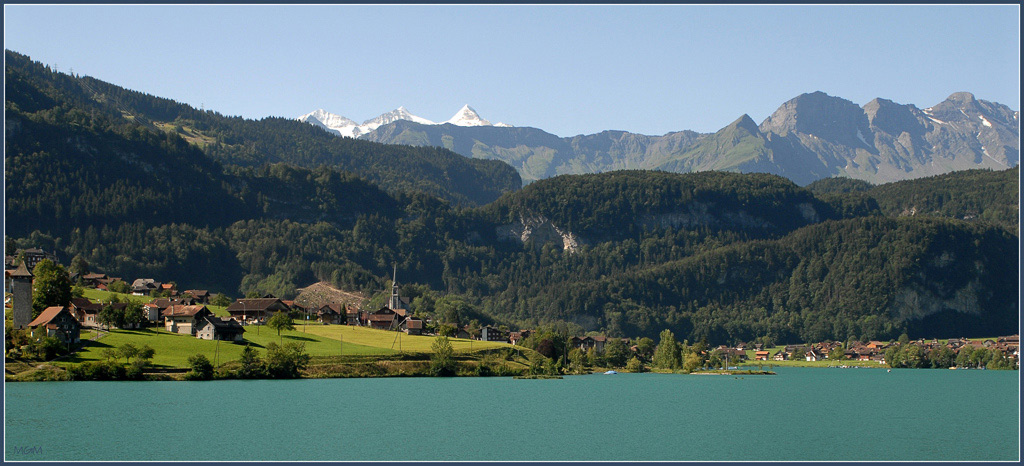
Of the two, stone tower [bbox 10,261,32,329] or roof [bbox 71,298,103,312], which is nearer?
stone tower [bbox 10,261,32,329]

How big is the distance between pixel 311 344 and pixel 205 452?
69.4m

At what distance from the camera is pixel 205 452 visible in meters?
54.5

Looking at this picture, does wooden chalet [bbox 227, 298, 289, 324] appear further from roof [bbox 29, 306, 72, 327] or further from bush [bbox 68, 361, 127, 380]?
bush [bbox 68, 361, 127, 380]

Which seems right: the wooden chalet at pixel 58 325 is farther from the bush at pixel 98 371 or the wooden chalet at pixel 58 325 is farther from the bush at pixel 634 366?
the bush at pixel 634 366

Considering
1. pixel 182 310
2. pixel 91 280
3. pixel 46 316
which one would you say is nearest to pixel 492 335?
pixel 91 280

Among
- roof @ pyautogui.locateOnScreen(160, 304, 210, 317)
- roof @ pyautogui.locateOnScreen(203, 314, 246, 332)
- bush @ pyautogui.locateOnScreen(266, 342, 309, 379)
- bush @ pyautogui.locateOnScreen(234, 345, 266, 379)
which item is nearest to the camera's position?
bush @ pyautogui.locateOnScreen(234, 345, 266, 379)

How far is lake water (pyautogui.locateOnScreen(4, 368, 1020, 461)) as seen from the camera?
56.0 m

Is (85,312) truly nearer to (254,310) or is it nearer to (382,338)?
(254,310)

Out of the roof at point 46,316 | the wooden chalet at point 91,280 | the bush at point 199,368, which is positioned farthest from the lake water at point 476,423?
the wooden chalet at point 91,280

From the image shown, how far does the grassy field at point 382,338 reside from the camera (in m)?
132

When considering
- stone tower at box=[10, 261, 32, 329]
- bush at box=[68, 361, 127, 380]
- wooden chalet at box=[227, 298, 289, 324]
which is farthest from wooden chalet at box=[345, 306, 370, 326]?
bush at box=[68, 361, 127, 380]

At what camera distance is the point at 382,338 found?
139 metres

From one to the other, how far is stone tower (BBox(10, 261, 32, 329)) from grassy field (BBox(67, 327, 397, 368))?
6.79 m

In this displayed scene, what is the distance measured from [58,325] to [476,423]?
49931 millimetres
